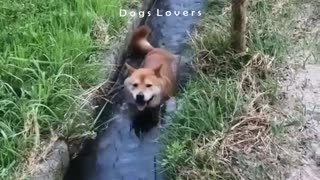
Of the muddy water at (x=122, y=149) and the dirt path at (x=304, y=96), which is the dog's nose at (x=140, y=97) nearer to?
the muddy water at (x=122, y=149)

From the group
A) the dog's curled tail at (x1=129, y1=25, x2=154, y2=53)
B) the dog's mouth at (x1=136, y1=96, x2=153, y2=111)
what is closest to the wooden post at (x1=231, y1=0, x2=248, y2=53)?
the dog's mouth at (x1=136, y1=96, x2=153, y2=111)

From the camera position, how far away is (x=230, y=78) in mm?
5668

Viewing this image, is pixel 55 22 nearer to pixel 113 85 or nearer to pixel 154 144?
pixel 113 85

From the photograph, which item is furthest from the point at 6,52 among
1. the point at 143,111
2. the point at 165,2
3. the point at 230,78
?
the point at 165,2

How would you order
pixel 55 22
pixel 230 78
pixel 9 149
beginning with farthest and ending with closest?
pixel 55 22 → pixel 230 78 → pixel 9 149

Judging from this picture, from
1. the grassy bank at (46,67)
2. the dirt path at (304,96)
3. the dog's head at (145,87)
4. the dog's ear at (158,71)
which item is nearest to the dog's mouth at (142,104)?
the dog's head at (145,87)

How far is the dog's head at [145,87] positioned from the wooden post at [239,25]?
648 millimetres

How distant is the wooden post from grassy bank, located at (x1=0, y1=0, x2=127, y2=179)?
3.61 ft

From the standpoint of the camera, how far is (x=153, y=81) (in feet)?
19.4

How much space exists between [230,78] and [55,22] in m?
1.57

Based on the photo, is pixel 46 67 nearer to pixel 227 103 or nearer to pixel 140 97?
pixel 140 97

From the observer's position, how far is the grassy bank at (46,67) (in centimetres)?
500

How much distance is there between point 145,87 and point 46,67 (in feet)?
2.67

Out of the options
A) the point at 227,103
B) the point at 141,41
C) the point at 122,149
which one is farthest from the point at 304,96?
the point at 141,41
